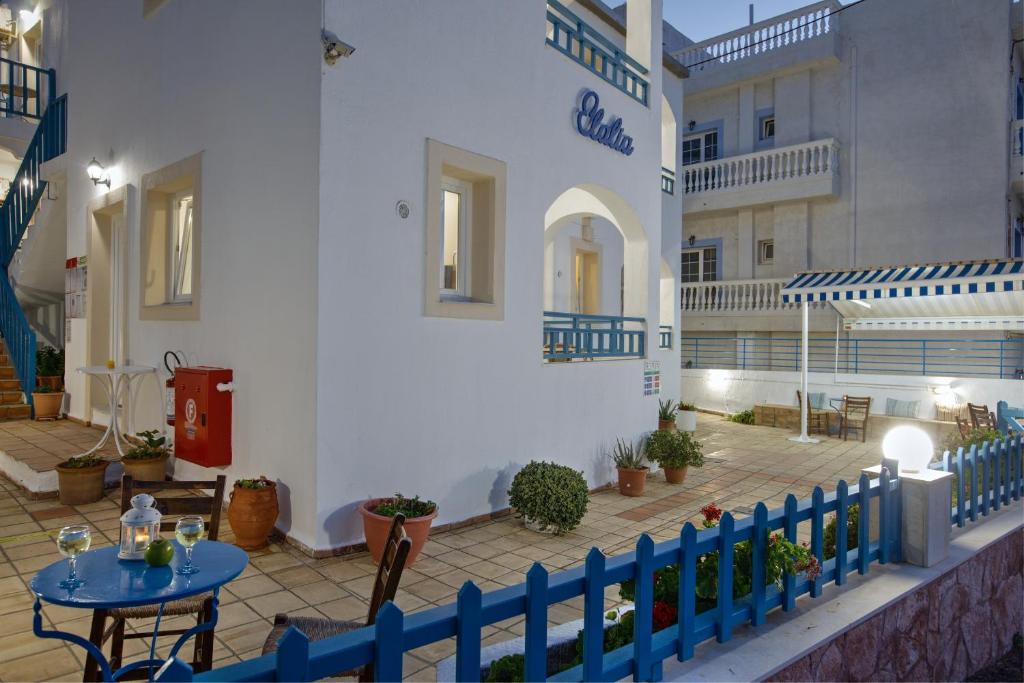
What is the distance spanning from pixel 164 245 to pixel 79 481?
3013 millimetres

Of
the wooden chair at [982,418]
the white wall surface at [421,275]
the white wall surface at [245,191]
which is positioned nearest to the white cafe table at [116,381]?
the white wall surface at [245,191]

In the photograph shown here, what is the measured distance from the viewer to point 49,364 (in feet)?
35.7

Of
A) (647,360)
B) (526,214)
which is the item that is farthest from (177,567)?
(647,360)

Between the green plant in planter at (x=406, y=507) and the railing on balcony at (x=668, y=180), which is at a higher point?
the railing on balcony at (x=668, y=180)

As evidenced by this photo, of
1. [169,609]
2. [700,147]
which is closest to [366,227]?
[169,609]

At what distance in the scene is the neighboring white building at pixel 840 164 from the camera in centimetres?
1395

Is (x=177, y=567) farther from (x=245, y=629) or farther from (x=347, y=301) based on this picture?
(x=347, y=301)

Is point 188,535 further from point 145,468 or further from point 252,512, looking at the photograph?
point 145,468

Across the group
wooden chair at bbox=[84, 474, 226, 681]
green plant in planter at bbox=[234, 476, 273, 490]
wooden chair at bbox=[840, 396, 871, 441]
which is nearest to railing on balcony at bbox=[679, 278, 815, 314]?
wooden chair at bbox=[840, 396, 871, 441]

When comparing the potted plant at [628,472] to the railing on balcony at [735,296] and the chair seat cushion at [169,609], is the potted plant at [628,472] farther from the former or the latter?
the railing on balcony at [735,296]

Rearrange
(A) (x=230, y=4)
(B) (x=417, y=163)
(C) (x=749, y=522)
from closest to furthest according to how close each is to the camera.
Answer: (C) (x=749, y=522) < (B) (x=417, y=163) < (A) (x=230, y=4)

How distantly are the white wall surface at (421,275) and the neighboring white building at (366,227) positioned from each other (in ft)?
0.08

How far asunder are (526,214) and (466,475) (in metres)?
2.96

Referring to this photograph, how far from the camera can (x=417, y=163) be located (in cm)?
587
